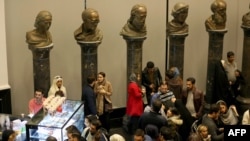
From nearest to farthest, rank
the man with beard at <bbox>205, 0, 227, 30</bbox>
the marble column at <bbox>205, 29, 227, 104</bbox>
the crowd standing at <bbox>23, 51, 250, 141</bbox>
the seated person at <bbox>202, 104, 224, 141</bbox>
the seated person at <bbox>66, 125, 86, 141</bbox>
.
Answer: the seated person at <bbox>66, 125, 86, 141</bbox> < the crowd standing at <bbox>23, 51, 250, 141</bbox> < the seated person at <bbox>202, 104, 224, 141</bbox> < the man with beard at <bbox>205, 0, 227, 30</bbox> < the marble column at <bbox>205, 29, 227, 104</bbox>

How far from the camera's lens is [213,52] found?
1162 cm

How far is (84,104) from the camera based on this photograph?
382 inches

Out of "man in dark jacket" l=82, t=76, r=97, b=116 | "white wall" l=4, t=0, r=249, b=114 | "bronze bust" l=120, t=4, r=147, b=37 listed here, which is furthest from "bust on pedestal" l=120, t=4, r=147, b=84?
"man in dark jacket" l=82, t=76, r=97, b=116

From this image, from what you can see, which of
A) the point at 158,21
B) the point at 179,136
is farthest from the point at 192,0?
the point at 179,136

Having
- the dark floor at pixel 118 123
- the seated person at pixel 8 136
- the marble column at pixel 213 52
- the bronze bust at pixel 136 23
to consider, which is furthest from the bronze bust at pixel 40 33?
the marble column at pixel 213 52

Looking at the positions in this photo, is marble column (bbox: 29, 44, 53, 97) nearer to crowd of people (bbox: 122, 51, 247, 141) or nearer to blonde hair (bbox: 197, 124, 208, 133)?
crowd of people (bbox: 122, 51, 247, 141)

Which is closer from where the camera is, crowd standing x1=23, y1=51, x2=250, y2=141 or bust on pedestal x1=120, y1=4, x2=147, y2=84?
crowd standing x1=23, y1=51, x2=250, y2=141

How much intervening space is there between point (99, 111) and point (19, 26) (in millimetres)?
2365

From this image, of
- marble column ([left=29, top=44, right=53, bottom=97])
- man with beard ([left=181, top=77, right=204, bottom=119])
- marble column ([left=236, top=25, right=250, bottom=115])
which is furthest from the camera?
marble column ([left=236, top=25, right=250, bottom=115])

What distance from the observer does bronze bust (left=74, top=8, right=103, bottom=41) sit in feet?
33.3

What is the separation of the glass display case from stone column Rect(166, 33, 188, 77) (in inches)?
134

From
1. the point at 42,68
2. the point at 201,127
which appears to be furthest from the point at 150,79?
the point at 201,127

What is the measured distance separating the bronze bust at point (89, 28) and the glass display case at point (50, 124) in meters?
2.09

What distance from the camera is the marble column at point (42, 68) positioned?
33.2 feet
